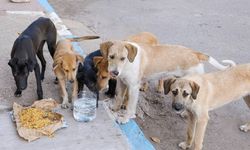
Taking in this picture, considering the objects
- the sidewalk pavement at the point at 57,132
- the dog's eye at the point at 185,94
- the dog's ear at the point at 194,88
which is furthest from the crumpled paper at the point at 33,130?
the dog's ear at the point at 194,88

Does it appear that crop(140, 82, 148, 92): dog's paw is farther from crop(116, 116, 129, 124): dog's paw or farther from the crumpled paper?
the crumpled paper

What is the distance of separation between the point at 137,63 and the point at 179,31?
430cm

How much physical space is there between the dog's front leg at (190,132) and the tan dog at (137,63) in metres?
0.72

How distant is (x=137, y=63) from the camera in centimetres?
521

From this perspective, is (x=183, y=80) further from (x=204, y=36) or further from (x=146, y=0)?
(x=146, y=0)

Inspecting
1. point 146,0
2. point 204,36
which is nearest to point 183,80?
point 204,36

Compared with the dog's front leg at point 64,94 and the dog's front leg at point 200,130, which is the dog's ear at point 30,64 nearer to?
the dog's front leg at point 64,94

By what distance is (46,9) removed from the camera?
927 cm

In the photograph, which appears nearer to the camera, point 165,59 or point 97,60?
point 97,60

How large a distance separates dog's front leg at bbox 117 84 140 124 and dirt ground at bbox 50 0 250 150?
301mm

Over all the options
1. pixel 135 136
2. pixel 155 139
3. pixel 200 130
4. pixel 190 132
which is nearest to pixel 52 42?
pixel 135 136

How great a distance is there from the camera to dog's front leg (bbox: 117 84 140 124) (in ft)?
17.3

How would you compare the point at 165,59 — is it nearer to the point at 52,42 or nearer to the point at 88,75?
the point at 88,75

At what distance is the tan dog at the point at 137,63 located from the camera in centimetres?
489
